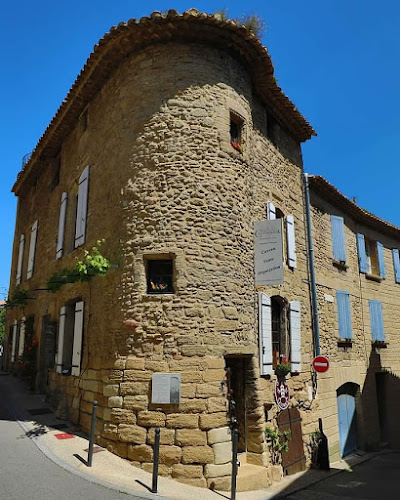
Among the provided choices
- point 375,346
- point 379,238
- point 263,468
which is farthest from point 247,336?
point 379,238

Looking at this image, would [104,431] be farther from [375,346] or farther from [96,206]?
[375,346]

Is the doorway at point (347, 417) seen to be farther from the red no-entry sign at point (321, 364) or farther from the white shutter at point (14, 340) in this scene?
the white shutter at point (14, 340)

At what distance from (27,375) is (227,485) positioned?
7.45 m

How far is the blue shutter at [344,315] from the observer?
11.3 m

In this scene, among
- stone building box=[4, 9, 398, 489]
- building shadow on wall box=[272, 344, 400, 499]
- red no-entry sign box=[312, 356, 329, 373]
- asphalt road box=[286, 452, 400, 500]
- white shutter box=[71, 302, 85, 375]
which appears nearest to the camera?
stone building box=[4, 9, 398, 489]

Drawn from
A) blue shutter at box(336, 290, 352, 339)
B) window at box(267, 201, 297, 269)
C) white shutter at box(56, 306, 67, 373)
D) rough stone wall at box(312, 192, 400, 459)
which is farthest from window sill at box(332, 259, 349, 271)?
white shutter at box(56, 306, 67, 373)

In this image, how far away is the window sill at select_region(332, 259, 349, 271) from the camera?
11648 millimetres

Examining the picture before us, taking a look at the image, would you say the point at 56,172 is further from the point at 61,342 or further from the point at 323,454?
the point at 323,454

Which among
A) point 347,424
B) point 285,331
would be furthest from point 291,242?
point 347,424

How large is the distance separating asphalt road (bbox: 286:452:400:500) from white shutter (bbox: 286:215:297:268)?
4628 millimetres

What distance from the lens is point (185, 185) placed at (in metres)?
7.40

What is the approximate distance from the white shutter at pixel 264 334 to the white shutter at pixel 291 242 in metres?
1.94

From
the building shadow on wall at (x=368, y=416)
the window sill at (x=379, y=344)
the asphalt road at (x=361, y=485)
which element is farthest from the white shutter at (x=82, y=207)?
the window sill at (x=379, y=344)

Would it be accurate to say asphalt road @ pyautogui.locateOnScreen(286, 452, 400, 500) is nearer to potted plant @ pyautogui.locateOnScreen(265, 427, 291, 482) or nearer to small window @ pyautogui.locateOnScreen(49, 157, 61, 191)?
Answer: potted plant @ pyautogui.locateOnScreen(265, 427, 291, 482)
